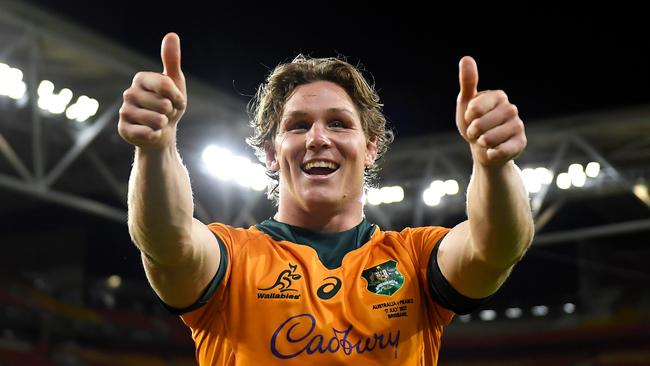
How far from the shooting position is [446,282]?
→ 2.64 metres

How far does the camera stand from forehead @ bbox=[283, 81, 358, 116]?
2.96 m

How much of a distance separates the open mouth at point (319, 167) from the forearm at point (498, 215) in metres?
0.53

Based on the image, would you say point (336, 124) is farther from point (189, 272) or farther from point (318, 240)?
point (189, 272)

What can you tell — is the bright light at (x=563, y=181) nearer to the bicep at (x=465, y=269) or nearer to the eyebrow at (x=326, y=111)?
the eyebrow at (x=326, y=111)

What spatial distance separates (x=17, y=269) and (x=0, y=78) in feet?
25.0

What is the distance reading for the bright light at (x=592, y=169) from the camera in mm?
10523

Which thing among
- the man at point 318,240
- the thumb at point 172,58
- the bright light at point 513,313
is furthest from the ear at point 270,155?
the bright light at point 513,313

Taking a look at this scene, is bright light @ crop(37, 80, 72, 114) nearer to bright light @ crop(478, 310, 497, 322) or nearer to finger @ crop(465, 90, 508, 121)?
finger @ crop(465, 90, 508, 121)

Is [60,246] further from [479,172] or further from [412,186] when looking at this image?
[479,172]

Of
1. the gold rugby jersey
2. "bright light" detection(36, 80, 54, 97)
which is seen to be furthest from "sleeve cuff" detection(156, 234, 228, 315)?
"bright light" detection(36, 80, 54, 97)

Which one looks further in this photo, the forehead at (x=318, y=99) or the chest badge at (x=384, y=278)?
the forehead at (x=318, y=99)

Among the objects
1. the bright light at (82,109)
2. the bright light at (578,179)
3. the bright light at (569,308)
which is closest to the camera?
the bright light at (82,109)

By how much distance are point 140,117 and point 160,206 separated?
10.2 inches

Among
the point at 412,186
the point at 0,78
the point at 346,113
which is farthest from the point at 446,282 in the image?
the point at 412,186
